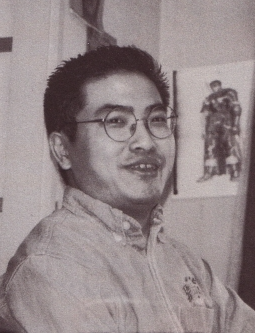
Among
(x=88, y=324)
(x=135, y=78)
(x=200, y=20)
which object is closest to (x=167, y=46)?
(x=200, y=20)

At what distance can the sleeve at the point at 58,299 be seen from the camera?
500 mm

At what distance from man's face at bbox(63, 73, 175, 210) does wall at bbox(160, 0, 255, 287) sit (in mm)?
168

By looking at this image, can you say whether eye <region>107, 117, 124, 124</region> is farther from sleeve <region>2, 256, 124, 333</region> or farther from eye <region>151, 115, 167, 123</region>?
sleeve <region>2, 256, 124, 333</region>

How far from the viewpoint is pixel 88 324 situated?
500mm

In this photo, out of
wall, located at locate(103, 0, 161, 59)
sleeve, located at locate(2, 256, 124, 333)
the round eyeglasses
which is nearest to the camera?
sleeve, located at locate(2, 256, 124, 333)

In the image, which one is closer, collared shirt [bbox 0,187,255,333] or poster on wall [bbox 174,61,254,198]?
collared shirt [bbox 0,187,255,333]

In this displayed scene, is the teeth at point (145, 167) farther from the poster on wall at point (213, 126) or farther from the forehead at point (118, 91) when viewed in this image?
the poster on wall at point (213, 126)

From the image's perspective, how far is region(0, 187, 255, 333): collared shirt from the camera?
0.51 m

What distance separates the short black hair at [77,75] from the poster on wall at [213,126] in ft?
0.36

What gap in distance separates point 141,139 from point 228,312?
0.24 metres

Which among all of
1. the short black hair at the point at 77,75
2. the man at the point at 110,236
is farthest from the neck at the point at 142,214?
the short black hair at the point at 77,75

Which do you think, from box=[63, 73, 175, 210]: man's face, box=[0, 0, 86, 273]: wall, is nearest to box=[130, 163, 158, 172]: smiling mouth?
box=[63, 73, 175, 210]: man's face

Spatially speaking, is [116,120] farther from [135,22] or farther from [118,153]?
[135,22]

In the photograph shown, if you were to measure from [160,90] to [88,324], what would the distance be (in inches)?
12.4
